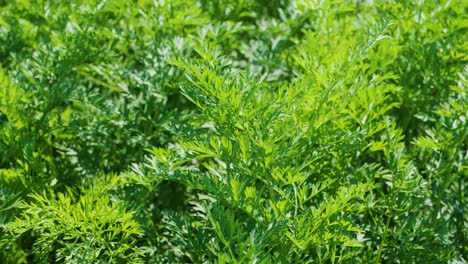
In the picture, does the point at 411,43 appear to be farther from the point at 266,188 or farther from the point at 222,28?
the point at 266,188

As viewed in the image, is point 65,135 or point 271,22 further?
point 271,22

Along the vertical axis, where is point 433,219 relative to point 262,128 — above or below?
below

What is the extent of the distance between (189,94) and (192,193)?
768 millimetres

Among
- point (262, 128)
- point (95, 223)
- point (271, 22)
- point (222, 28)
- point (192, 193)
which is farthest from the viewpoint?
point (271, 22)

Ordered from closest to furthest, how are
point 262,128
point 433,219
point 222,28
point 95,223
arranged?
point 262,128 < point 95,223 < point 433,219 < point 222,28

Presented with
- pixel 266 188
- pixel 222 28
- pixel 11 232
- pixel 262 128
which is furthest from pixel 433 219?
pixel 11 232

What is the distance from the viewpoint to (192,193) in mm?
2602

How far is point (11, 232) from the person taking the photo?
198 cm

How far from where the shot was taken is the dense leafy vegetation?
1813 mm

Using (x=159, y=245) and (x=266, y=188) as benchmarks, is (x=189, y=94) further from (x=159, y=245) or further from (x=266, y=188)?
(x=159, y=245)

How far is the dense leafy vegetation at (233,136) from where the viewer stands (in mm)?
1813

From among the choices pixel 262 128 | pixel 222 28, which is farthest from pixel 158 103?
pixel 262 128

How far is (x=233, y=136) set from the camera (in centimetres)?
183

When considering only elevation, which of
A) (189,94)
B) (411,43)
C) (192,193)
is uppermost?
(189,94)
